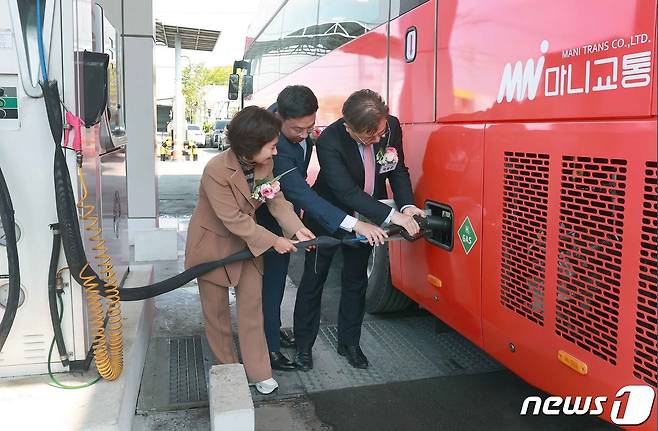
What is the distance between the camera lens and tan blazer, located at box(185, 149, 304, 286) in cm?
294

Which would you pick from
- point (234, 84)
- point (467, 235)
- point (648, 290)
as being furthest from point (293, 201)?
point (234, 84)

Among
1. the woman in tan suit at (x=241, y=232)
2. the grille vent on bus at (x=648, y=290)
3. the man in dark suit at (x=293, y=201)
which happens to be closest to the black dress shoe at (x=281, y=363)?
the man in dark suit at (x=293, y=201)

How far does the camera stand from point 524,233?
2570 mm

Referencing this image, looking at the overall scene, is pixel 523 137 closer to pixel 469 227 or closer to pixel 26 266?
pixel 469 227

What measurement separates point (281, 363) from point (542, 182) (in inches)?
77.1

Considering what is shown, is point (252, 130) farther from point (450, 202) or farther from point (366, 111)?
point (450, 202)

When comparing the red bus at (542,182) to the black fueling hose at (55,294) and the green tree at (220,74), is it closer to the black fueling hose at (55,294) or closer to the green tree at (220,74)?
the black fueling hose at (55,294)

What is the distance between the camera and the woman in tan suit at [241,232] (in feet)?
9.54

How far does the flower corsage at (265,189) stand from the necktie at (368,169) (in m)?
0.59

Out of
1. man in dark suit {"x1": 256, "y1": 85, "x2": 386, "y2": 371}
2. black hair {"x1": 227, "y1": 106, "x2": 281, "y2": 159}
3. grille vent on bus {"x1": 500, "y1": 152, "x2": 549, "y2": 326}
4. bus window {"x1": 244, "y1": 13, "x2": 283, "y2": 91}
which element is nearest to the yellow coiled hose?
→ black hair {"x1": 227, "y1": 106, "x2": 281, "y2": 159}

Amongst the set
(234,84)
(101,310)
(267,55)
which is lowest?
(101,310)

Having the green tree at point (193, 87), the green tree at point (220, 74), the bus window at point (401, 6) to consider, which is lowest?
the bus window at point (401, 6)

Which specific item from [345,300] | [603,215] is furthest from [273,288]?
[603,215]

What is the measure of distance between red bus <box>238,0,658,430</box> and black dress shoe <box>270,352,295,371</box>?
86cm
